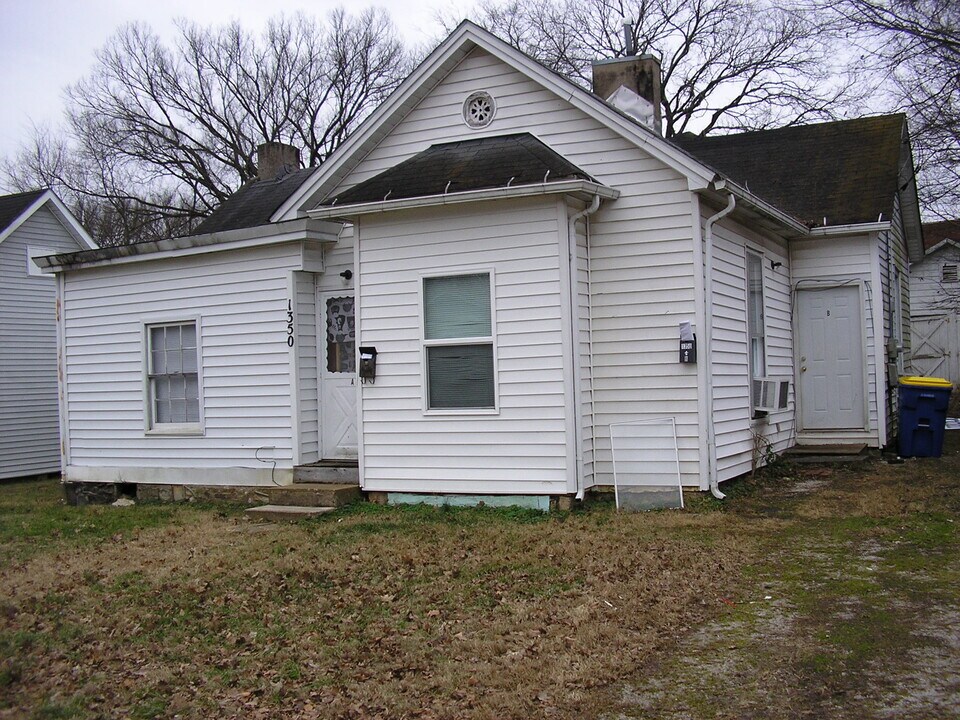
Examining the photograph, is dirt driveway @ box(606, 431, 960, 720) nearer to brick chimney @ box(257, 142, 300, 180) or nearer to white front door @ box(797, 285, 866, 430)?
white front door @ box(797, 285, 866, 430)

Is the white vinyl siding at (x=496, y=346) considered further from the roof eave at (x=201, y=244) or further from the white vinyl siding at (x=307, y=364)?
the white vinyl siding at (x=307, y=364)

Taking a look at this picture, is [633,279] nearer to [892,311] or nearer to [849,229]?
[849,229]

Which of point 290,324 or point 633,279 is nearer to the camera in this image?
point 633,279

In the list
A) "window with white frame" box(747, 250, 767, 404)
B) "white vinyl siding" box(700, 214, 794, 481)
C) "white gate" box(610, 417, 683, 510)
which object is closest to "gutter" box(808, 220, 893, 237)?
"white vinyl siding" box(700, 214, 794, 481)

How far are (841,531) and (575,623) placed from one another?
143 inches

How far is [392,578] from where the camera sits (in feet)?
25.5

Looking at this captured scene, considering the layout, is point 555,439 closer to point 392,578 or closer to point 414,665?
point 392,578

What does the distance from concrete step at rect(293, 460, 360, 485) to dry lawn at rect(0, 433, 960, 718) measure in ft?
4.30

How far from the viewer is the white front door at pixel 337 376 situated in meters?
12.5

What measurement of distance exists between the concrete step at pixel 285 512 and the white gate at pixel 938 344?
23.4m

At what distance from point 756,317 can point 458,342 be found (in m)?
4.40

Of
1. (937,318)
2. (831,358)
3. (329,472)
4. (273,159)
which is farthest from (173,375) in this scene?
(937,318)

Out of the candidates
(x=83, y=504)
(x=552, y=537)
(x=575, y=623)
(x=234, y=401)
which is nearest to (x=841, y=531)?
(x=552, y=537)

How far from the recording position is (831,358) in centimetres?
1466
